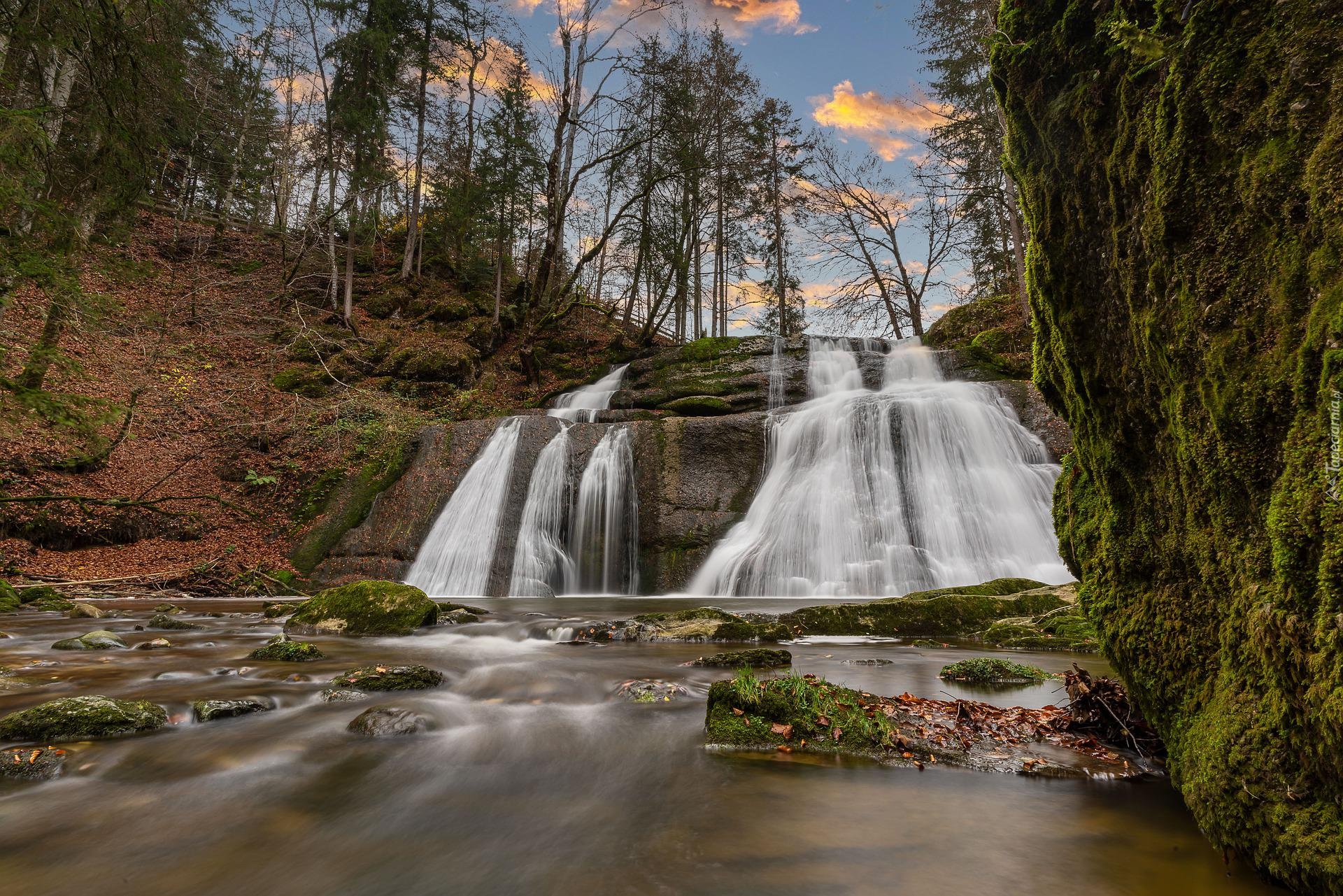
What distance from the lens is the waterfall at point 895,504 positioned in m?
9.95

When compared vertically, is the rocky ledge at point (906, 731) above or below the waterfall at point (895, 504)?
below

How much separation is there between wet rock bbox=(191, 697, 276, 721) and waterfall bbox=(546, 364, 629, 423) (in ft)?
45.7

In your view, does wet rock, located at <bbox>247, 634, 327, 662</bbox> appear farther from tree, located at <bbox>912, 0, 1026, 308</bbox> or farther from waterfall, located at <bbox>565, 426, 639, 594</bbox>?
tree, located at <bbox>912, 0, 1026, 308</bbox>

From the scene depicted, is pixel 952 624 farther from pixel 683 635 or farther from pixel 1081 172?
pixel 1081 172

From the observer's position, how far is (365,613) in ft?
22.9

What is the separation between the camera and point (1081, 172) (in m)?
2.25

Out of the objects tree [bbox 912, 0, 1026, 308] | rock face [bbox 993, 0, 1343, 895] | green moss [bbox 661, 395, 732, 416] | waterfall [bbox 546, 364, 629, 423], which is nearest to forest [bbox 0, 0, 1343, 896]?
rock face [bbox 993, 0, 1343, 895]

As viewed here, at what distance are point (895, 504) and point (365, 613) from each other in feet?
29.3

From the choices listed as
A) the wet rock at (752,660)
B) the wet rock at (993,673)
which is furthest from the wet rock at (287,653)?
the wet rock at (993,673)

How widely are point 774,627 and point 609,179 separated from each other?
1933 centimetres

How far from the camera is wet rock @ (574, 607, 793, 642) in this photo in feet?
20.3

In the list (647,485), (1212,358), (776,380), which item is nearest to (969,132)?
(776,380)

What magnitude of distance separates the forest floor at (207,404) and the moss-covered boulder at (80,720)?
237cm

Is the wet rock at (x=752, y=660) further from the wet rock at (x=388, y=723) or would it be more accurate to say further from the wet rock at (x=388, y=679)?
the wet rock at (x=388, y=723)
